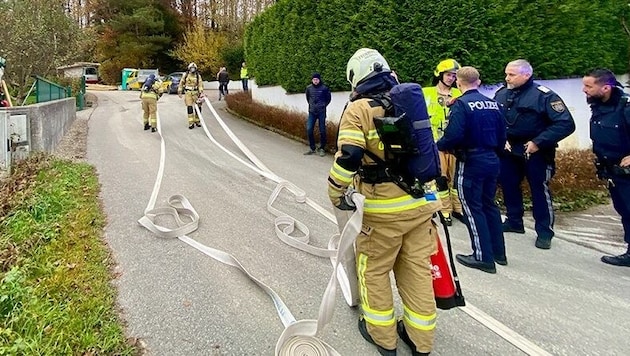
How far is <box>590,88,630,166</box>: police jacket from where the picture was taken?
4430 millimetres

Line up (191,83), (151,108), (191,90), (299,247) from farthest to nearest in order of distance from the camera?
(191,83) < (191,90) < (151,108) < (299,247)

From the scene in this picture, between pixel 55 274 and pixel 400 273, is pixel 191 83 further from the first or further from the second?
pixel 400 273

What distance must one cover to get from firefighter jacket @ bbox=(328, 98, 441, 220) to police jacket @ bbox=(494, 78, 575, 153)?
8.75ft

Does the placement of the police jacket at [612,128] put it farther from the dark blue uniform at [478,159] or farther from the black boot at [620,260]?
the dark blue uniform at [478,159]

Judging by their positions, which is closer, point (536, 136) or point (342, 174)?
point (342, 174)

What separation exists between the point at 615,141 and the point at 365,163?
338 centimetres

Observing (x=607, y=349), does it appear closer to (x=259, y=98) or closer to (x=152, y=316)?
(x=152, y=316)

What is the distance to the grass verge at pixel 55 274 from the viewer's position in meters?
2.83

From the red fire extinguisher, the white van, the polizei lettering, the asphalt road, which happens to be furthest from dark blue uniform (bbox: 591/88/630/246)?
the white van

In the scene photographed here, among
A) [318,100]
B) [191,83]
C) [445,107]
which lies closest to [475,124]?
[445,107]

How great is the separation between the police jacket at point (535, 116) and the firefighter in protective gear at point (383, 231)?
2.61 m

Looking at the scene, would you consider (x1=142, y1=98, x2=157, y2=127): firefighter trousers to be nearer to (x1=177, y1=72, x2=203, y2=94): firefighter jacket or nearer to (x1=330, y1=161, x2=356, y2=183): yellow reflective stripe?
(x1=177, y1=72, x2=203, y2=94): firefighter jacket

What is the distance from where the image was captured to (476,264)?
4.25 metres

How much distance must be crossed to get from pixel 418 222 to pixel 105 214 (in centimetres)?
456
